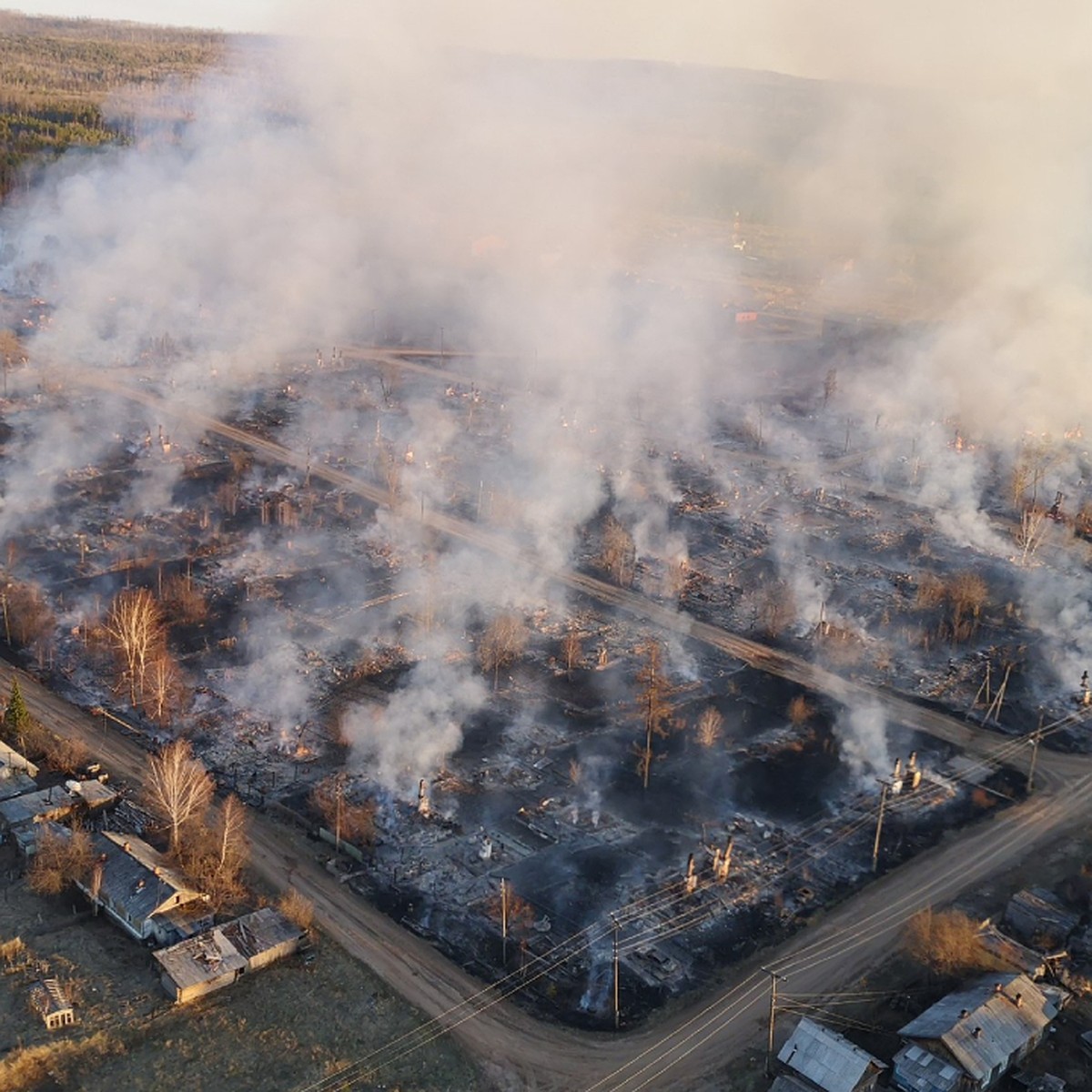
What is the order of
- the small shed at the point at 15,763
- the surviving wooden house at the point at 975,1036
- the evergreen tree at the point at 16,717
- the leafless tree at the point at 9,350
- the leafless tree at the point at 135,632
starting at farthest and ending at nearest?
the leafless tree at the point at 9,350 < the leafless tree at the point at 135,632 < the evergreen tree at the point at 16,717 < the small shed at the point at 15,763 < the surviving wooden house at the point at 975,1036

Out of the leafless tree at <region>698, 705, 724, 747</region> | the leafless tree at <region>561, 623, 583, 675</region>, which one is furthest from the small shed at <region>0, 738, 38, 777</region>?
the leafless tree at <region>698, 705, 724, 747</region>

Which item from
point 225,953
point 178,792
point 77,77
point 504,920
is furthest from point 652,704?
point 77,77

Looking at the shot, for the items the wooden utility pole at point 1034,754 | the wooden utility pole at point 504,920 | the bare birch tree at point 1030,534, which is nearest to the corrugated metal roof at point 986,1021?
the wooden utility pole at point 504,920

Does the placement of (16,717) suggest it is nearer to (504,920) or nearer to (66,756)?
(66,756)

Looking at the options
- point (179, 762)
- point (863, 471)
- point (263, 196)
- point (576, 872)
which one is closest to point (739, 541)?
point (863, 471)

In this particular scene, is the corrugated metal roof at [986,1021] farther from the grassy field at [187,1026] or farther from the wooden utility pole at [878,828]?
the grassy field at [187,1026]

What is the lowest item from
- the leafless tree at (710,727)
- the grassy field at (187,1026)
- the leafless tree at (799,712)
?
the grassy field at (187,1026)
